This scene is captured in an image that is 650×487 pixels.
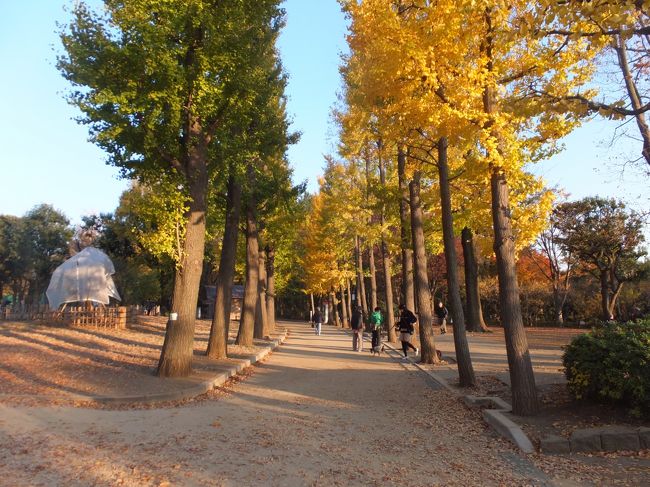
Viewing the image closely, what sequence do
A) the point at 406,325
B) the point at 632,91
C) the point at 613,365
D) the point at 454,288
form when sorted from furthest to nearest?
the point at 406,325, the point at 632,91, the point at 454,288, the point at 613,365

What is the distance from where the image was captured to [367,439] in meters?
6.39

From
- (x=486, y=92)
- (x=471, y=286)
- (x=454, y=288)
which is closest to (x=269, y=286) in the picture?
(x=471, y=286)

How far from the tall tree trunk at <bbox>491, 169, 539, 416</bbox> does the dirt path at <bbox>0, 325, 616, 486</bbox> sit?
74 cm

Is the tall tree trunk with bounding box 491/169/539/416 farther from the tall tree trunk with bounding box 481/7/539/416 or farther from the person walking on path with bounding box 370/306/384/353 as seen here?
the person walking on path with bounding box 370/306/384/353

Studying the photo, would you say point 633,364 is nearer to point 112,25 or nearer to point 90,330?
point 112,25

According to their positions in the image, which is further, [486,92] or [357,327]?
[357,327]

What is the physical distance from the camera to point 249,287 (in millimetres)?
18734

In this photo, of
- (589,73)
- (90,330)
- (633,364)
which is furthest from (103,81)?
(90,330)

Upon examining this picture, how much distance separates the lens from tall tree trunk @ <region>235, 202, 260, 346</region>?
60.2ft

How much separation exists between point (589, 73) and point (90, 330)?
71.9ft

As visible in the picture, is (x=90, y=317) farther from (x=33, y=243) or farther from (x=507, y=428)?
(x=33, y=243)

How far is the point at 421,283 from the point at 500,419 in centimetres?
681

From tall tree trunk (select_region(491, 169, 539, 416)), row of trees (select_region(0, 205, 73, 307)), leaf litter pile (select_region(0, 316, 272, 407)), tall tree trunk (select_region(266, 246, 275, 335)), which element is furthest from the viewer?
row of trees (select_region(0, 205, 73, 307))

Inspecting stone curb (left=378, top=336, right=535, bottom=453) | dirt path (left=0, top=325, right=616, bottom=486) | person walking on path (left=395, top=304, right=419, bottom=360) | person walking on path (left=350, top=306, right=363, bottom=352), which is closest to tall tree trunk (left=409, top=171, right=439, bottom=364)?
person walking on path (left=395, top=304, right=419, bottom=360)
